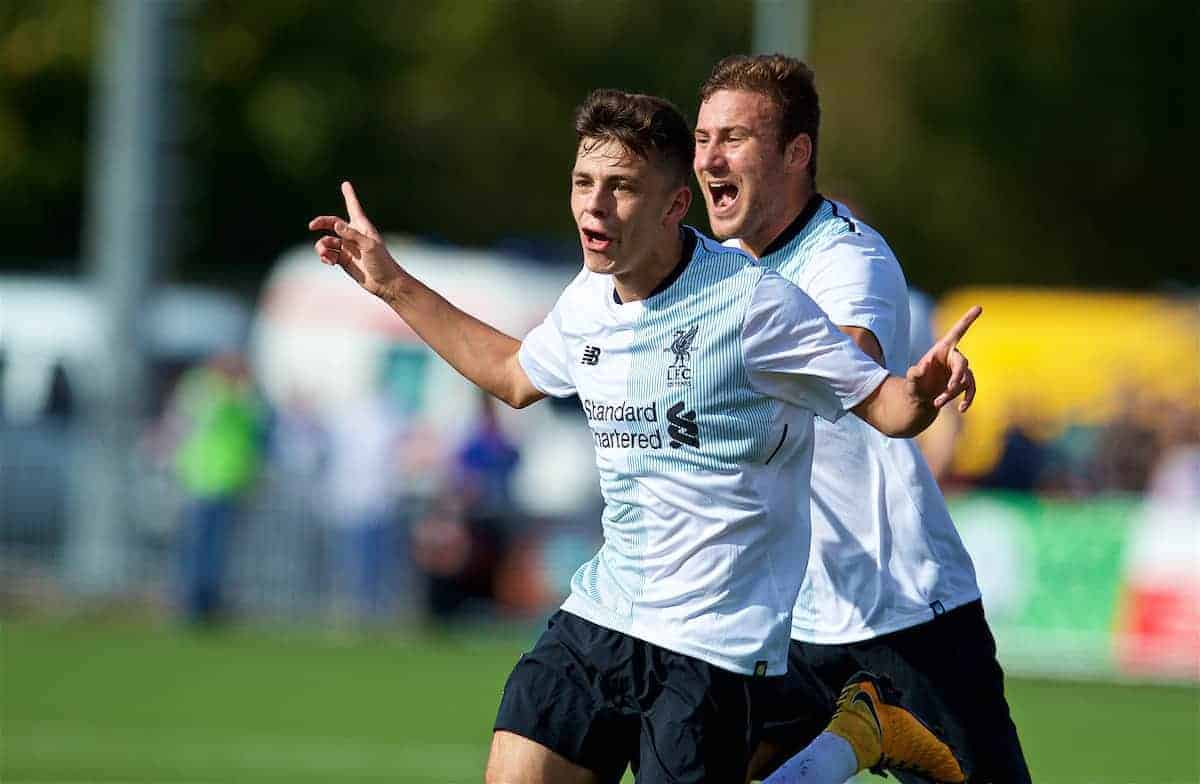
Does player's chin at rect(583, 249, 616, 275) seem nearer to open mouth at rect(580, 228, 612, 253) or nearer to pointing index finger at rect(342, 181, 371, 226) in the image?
open mouth at rect(580, 228, 612, 253)

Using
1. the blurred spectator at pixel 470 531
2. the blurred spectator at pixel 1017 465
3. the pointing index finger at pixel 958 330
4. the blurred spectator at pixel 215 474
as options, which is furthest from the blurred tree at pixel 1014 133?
the pointing index finger at pixel 958 330

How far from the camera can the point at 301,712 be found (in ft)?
45.7

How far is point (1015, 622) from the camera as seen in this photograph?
55.1 feet

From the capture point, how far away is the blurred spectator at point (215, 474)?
18.9 m

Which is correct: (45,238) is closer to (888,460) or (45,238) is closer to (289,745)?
(289,745)

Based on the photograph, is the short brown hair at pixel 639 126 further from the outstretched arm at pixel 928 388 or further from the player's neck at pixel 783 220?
the outstretched arm at pixel 928 388

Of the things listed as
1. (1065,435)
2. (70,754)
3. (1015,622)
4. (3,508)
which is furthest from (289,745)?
(1065,435)

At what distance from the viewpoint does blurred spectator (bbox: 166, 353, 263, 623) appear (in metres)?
18.9

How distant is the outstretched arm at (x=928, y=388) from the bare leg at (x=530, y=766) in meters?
1.22

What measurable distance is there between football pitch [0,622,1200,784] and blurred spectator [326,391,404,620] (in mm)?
894

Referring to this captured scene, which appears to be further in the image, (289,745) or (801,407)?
(289,745)

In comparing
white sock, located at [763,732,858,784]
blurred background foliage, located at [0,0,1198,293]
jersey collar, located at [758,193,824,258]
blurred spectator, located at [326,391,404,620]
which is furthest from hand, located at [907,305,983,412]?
blurred background foliage, located at [0,0,1198,293]

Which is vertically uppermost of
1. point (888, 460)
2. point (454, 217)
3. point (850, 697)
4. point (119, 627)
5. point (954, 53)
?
point (954, 53)

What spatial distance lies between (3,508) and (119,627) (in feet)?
6.87
